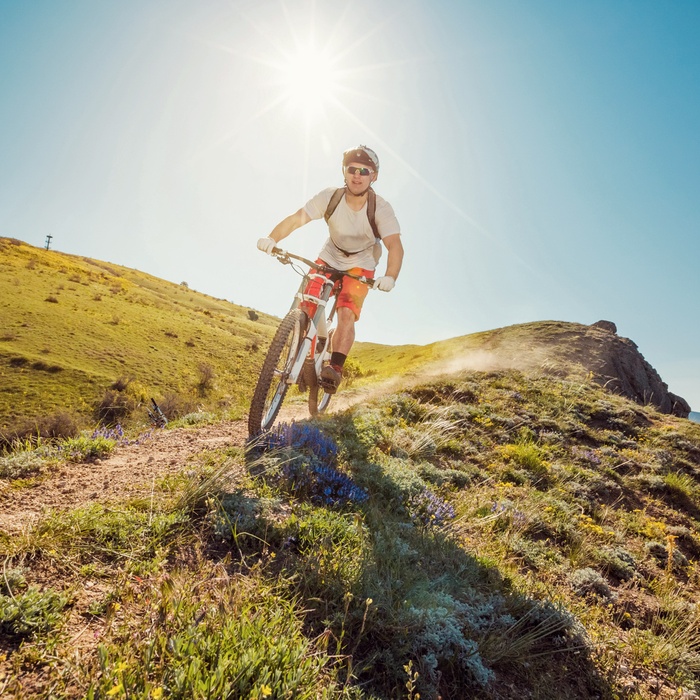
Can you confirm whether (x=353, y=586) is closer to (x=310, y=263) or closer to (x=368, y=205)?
(x=310, y=263)

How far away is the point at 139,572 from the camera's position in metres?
2.41

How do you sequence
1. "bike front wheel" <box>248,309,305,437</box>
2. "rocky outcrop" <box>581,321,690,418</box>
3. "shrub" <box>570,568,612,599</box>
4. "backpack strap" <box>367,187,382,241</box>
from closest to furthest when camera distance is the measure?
"shrub" <box>570,568,612,599</box>
"bike front wheel" <box>248,309,305,437</box>
"backpack strap" <box>367,187,382,241</box>
"rocky outcrop" <box>581,321,690,418</box>

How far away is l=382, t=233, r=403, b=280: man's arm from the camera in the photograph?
20.0 feet

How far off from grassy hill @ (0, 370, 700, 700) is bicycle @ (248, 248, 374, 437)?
1.85 ft

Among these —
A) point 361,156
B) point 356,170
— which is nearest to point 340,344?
point 356,170

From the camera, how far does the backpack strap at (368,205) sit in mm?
6320

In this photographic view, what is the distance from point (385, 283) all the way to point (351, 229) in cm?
142

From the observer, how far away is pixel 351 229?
21.2 feet

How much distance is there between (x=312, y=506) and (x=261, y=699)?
202 centimetres

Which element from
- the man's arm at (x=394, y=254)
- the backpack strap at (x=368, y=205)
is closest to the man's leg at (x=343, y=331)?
the man's arm at (x=394, y=254)

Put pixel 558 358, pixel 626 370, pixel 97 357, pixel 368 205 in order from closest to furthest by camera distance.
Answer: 1. pixel 368 205
2. pixel 558 358
3. pixel 626 370
4. pixel 97 357

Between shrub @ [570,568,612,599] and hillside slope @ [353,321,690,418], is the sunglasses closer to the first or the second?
shrub @ [570,568,612,599]

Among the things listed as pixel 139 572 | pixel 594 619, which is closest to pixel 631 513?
pixel 594 619

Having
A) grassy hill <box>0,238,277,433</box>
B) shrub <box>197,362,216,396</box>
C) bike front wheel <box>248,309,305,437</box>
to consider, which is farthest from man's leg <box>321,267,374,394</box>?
shrub <box>197,362,216,396</box>
